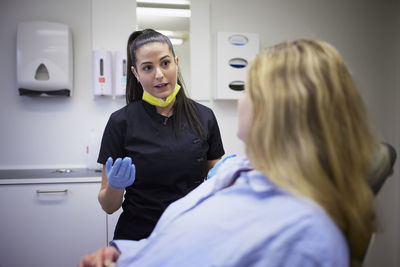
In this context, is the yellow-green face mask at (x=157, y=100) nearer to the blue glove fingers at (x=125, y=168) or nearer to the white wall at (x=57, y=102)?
the blue glove fingers at (x=125, y=168)

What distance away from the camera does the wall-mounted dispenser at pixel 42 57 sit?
6.48 feet

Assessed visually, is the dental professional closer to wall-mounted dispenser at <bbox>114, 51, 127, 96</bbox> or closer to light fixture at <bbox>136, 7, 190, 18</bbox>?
wall-mounted dispenser at <bbox>114, 51, 127, 96</bbox>

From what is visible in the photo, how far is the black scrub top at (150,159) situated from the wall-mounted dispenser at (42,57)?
1232 millimetres

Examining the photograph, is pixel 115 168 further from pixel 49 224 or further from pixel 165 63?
pixel 49 224

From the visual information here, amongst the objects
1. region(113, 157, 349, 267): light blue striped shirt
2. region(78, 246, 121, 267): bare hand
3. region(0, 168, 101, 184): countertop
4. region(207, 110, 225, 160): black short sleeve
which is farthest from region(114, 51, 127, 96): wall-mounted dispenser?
region(113, 157, 349, 267): light blue striped shirt

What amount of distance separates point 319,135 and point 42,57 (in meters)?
2.13

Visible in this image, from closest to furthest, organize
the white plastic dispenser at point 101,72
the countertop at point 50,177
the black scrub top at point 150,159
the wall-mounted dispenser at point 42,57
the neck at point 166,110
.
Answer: the black scrub top at point 150,159
the neck at point 166,110
the countertop at point 50,177
the wall-mounted dispenser at point 42,57
the white plastic dispenser at point 101,72

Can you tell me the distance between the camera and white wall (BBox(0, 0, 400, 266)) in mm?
2137

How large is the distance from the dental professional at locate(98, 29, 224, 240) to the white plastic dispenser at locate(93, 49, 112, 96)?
106 cm

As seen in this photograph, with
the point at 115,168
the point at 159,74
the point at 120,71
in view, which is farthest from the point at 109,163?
the point at 120,71

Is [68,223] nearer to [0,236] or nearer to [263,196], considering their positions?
[0,236]

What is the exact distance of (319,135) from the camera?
1.70ft

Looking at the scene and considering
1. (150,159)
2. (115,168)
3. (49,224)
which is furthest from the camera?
(49,224)

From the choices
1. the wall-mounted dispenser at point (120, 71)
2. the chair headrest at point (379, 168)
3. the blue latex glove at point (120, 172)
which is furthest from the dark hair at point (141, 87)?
the wall-mounted dispenser at point (120, 71)
